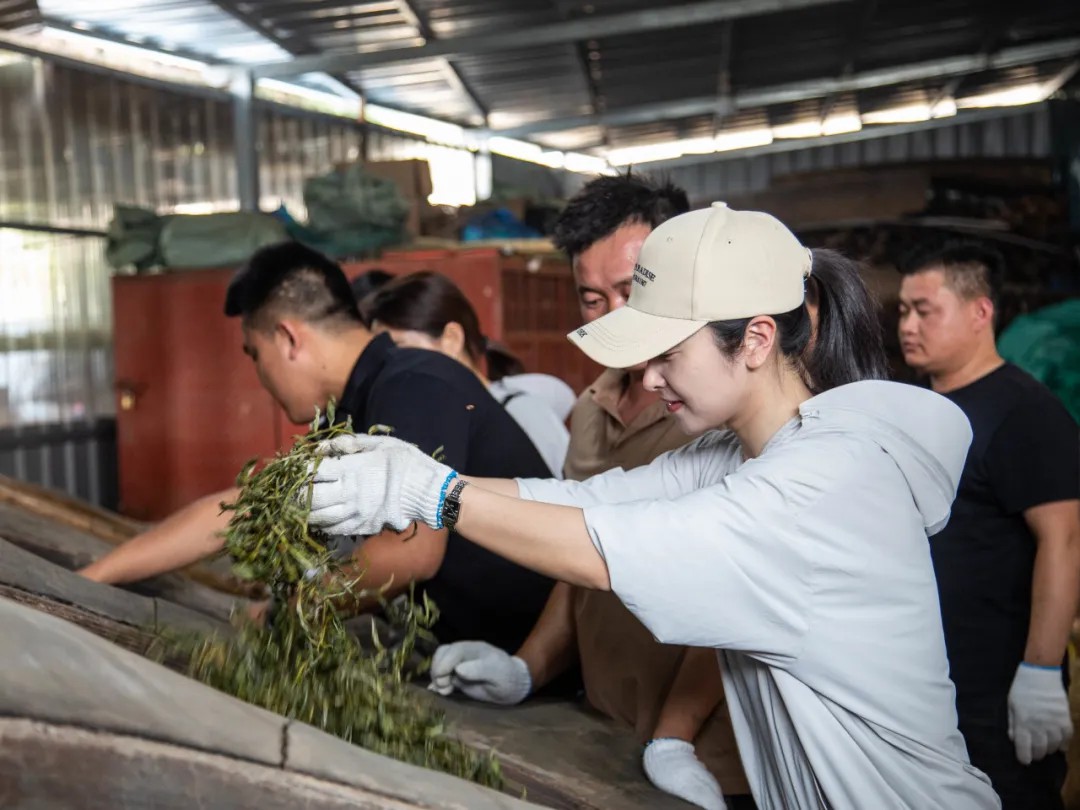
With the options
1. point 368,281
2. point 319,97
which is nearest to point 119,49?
point 319,97

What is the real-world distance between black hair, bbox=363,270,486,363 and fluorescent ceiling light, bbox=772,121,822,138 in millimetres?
14260

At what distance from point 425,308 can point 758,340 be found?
2.15m

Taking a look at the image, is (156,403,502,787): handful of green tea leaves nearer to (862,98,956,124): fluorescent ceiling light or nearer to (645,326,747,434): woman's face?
(645,326,747,434): woman's face

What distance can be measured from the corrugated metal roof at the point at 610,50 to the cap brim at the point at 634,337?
7.22 metres

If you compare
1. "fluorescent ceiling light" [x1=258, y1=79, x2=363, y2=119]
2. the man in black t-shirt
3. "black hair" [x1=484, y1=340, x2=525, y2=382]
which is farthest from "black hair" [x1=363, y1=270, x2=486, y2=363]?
"fluorescent ceiling light" [x1=258, y1=79, x2=363, y2=119]

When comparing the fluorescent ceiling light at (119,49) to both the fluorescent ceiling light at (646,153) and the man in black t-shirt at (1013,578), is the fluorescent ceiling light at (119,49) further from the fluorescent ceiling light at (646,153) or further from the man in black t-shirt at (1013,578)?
the fluorescent ceiling light at (646,153)

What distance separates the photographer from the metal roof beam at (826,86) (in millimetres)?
13461

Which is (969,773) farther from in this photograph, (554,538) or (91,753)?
(91,753)

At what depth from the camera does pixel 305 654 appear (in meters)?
1.70

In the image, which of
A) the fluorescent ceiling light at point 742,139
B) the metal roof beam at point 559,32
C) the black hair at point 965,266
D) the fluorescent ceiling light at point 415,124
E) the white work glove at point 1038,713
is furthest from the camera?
the fluorescent ceiling light at point 742,139

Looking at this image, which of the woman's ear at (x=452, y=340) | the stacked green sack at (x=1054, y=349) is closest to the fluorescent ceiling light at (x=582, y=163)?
the stacked green sack at (x=1054, y=349)

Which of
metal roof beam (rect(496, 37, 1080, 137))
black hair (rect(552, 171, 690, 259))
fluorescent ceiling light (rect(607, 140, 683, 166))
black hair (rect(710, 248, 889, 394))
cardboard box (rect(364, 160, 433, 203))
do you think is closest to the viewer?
black hair (rect(710, 248, 889, 394))

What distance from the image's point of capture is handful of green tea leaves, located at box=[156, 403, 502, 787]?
5.15ft

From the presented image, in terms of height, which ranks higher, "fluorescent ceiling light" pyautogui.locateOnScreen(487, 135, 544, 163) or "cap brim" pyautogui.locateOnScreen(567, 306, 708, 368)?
"fluorescent ceiling light" pyautogui.locateOnScreen(487, 135, 544, 163)
